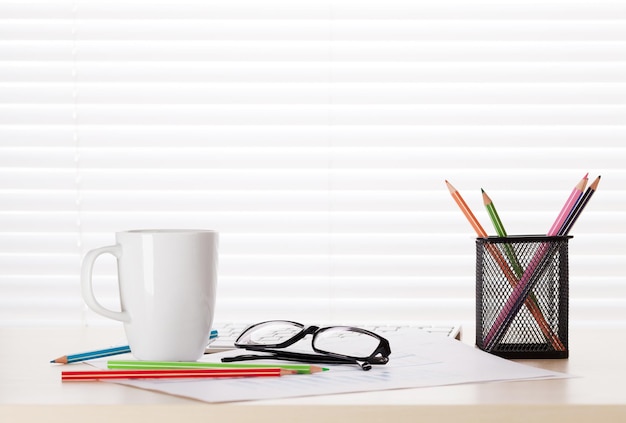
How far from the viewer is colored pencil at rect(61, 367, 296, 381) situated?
27.8 inches

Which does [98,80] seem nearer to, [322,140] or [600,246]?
[322,140]

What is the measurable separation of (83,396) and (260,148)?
105cm

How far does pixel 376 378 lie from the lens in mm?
710

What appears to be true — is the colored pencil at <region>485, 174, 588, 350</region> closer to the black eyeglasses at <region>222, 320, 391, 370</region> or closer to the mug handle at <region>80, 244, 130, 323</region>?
the black eyeglasses at <region>222, 320, 391, 370</region>

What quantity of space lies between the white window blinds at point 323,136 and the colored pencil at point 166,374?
3.14 ft

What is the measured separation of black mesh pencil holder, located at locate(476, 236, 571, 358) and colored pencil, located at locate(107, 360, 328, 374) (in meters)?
→ 0.22

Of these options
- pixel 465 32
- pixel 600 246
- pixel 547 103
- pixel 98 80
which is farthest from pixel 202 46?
pixel 600 246

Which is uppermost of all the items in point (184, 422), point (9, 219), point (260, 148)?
point (260, 148)

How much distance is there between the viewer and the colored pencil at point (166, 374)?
706mm

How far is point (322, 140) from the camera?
1.66 m

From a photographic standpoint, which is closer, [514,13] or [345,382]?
[345,382]

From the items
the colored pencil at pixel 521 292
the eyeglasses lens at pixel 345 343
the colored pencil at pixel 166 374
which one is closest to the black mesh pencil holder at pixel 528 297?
the colored pencil at pixel 521 292

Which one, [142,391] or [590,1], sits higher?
[590,1]

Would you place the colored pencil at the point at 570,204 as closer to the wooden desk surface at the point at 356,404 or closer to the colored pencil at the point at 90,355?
the wooden desk surface at the point at 356,404
